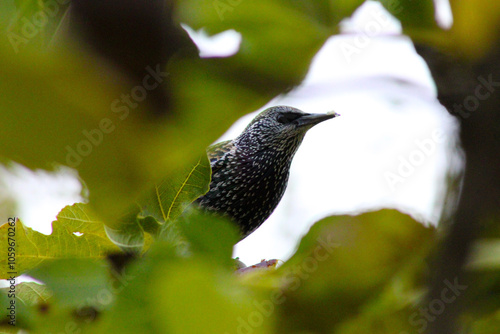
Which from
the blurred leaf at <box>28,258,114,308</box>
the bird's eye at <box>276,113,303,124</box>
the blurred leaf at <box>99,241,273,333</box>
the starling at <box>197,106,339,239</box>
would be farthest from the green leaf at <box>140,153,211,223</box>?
the bird's eye at <box>276,113,303,124</box>

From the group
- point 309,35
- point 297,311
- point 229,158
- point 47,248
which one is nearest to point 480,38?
point 309,35

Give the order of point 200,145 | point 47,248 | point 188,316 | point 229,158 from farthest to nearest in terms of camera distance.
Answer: point 229,158
point 47,248
point 200,145
point 188,316

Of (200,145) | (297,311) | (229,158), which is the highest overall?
(200,145)

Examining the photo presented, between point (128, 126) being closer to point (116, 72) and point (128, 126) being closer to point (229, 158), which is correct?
point (116, 72)

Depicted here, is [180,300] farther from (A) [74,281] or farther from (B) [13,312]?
(B) [13,312]

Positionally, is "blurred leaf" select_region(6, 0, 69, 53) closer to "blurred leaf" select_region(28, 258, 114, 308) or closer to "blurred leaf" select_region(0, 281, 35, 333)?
"blurred leaf" select_region(28, 258, 114, 308)

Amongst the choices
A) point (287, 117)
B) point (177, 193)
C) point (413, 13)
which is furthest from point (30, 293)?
point (287, 117)
